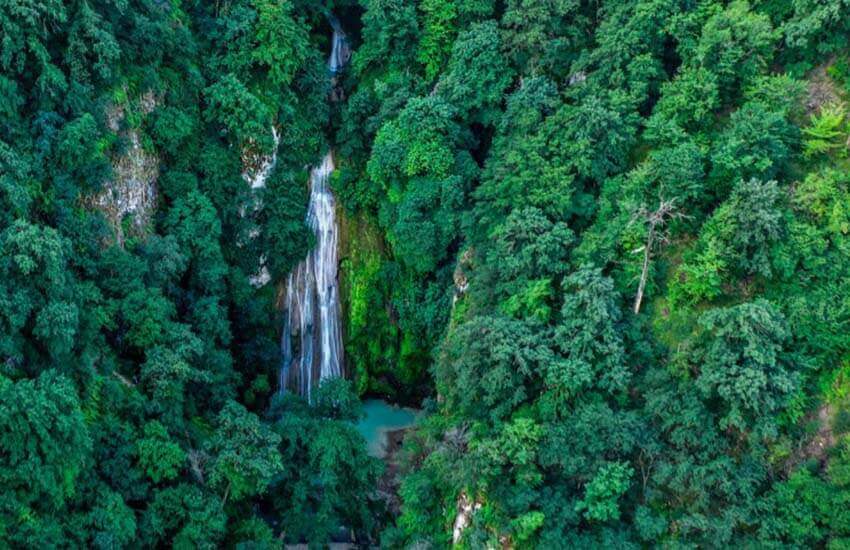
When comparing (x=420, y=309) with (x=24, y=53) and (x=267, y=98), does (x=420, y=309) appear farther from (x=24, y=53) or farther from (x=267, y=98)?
(x=24, y=53)

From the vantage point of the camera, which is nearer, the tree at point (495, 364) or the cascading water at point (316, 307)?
the tree at point (495, 364)

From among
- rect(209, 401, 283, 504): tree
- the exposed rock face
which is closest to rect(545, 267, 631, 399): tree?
rect(209, 401, 283, 504): tree

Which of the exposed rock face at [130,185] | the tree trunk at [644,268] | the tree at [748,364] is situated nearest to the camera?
the tree at [748,364]

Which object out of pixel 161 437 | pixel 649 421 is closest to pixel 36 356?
pixel 161 437

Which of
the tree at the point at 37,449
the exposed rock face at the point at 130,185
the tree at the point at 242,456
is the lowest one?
the tree at the point at 242,456

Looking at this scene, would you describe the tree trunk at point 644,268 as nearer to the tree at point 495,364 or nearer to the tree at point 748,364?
the tree at point 748,364

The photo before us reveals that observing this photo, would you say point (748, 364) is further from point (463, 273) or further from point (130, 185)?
point (130, 185)

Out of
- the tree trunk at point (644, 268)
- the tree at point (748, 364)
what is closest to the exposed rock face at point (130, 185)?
the tree trunk at point (644, 268)

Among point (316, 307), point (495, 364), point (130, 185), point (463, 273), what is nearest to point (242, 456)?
point (495, 364)
